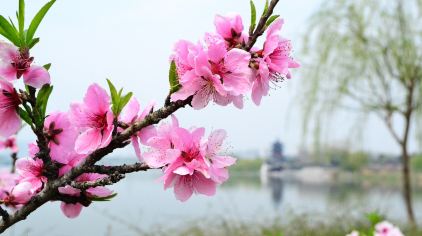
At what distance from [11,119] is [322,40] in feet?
20.5

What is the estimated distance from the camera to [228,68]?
0.77m

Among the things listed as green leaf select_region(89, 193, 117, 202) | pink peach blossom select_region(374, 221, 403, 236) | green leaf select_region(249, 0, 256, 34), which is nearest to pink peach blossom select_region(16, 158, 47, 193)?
green leaf select_region(89, 193, 117, 202)

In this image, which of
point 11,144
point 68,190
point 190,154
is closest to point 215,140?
point 190,154

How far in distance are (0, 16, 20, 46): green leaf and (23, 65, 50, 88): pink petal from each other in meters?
0.05

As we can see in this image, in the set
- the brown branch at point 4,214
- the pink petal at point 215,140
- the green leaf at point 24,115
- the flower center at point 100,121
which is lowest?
the brown branch at point 4,214

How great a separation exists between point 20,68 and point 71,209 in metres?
0.28

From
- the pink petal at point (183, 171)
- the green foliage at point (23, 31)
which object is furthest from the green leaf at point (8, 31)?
the pink petal at point (183, 171)

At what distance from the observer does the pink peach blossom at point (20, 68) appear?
762mm

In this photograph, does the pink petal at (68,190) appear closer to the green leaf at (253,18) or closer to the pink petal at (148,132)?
the pink petal at (148,132)

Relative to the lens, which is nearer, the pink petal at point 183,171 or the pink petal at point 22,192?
the pink petal at point 183,171

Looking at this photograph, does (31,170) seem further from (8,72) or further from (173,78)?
(173,78)

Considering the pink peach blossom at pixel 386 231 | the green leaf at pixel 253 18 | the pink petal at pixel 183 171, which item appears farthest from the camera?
the pink peach blossom at pixel 386 231

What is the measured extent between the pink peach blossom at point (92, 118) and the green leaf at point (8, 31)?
0.13m

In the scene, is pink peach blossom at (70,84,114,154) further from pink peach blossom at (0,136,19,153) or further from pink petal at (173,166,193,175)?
pink peach blossom at (0,136,19,153)
